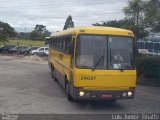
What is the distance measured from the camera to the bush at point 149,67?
72.0 feet

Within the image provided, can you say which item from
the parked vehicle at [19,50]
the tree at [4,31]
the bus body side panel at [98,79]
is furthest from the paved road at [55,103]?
the tree at [4,31]

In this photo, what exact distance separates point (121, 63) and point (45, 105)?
310cm

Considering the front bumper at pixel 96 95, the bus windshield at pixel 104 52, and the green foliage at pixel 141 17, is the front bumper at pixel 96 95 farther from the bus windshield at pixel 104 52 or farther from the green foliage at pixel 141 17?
the green foliage at pixel 141 17

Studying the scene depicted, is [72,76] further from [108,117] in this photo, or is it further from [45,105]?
[108,117]

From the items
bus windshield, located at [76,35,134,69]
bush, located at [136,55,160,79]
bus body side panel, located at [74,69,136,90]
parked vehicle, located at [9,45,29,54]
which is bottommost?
parked vehicle, located at [9,45,29,54]

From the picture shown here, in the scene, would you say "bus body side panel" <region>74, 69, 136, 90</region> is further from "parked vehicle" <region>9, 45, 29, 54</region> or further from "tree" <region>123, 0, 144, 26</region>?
"parked vehicle" <region>9, 45, 29, 54</region>

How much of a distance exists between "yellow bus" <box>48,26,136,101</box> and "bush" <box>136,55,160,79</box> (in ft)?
28.4

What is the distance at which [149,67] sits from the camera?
73.8 ft

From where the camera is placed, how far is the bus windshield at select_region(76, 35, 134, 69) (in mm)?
13242

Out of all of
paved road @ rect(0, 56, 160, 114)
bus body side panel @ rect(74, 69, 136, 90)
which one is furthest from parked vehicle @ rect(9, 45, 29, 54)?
bus body side panel @ rect(74, 69, 136, 90)

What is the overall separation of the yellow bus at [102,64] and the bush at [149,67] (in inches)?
341

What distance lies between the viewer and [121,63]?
43.8ft

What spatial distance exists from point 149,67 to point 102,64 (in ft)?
32.2

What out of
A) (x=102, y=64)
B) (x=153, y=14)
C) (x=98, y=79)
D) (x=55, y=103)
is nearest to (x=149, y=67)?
(x=153, y=14)
